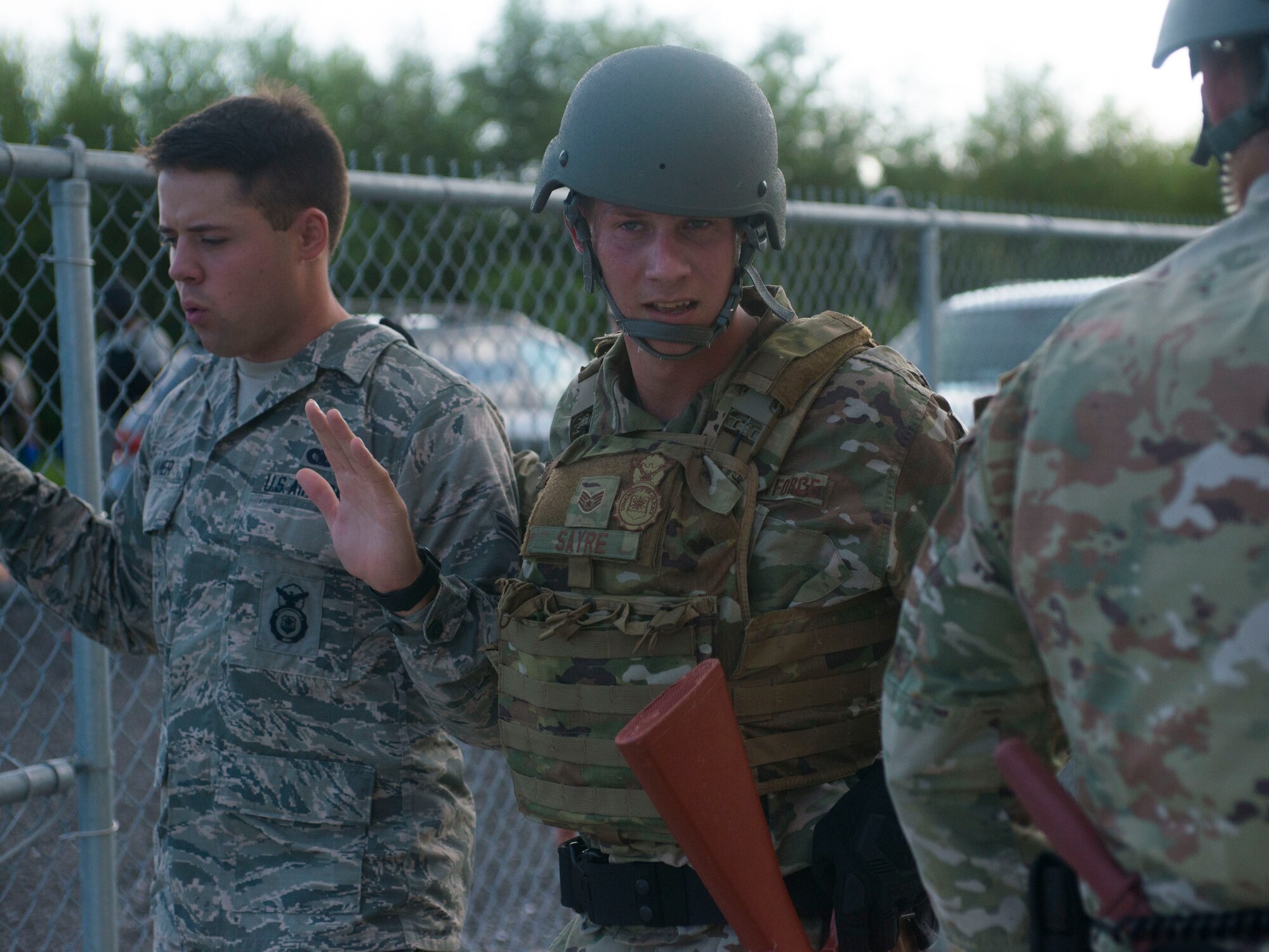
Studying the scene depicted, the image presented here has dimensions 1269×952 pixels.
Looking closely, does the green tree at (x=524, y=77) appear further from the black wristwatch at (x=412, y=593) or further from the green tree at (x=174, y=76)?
the black wristwatch at (x=412, y=593)

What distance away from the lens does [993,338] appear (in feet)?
19.5

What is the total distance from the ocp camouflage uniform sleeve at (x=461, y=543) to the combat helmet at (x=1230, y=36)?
1299mm

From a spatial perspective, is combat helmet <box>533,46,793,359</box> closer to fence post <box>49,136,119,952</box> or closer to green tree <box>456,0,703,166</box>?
fence post <box>49,136,119,952</box>

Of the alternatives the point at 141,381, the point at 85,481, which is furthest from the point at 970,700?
the point at 141,381

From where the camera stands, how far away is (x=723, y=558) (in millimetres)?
1911

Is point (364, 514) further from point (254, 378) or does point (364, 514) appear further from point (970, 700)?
point (970, 700)

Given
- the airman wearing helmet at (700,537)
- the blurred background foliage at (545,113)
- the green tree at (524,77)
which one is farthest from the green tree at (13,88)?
the airman wearing helmet at (700,537)

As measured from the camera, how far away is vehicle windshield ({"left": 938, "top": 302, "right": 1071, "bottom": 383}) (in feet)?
19.3

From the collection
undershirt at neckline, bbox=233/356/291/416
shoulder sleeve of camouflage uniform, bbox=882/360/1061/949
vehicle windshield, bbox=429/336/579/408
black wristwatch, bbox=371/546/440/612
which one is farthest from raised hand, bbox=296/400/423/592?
vehicle windshield, bbox=429/336/579/408

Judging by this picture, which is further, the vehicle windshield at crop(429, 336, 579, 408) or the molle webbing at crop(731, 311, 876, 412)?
the vehicle windshield at crop(429, 336, 579, 408)

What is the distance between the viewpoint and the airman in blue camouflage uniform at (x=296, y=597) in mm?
2217

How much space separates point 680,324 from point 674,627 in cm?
47

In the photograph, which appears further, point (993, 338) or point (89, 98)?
point (89, 98)

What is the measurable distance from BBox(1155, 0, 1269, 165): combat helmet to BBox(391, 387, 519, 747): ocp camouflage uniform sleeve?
1299 millimetres
